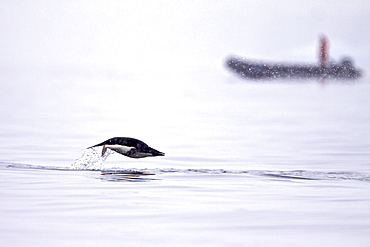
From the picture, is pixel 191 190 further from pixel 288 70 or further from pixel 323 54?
pixel 323 54

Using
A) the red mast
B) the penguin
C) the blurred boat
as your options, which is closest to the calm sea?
the penguin

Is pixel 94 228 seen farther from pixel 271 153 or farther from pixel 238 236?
pixel 271 153

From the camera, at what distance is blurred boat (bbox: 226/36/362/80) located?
94562mm

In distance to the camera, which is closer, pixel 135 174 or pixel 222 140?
pixel 135 174

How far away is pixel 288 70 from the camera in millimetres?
94375

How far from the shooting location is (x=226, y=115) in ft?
156

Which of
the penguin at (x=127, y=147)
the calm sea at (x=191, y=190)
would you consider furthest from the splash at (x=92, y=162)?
the penguin at (x=127, y=147)

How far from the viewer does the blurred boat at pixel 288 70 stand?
310ft

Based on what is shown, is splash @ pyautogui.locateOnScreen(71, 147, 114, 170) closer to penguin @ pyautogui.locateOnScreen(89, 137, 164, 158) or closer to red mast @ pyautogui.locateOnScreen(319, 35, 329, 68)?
penguin @ pyautogui.locateOnScreen(89, 137, 164, 158)

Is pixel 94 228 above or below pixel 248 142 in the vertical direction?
below

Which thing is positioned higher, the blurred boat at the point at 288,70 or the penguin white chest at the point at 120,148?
the blurred boat at the point at 288,70

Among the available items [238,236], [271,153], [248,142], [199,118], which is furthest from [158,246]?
[199,118]

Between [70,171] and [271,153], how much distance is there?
7089 millimetres

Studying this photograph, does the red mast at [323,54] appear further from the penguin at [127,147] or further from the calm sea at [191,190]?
the penguin at [127,147]
